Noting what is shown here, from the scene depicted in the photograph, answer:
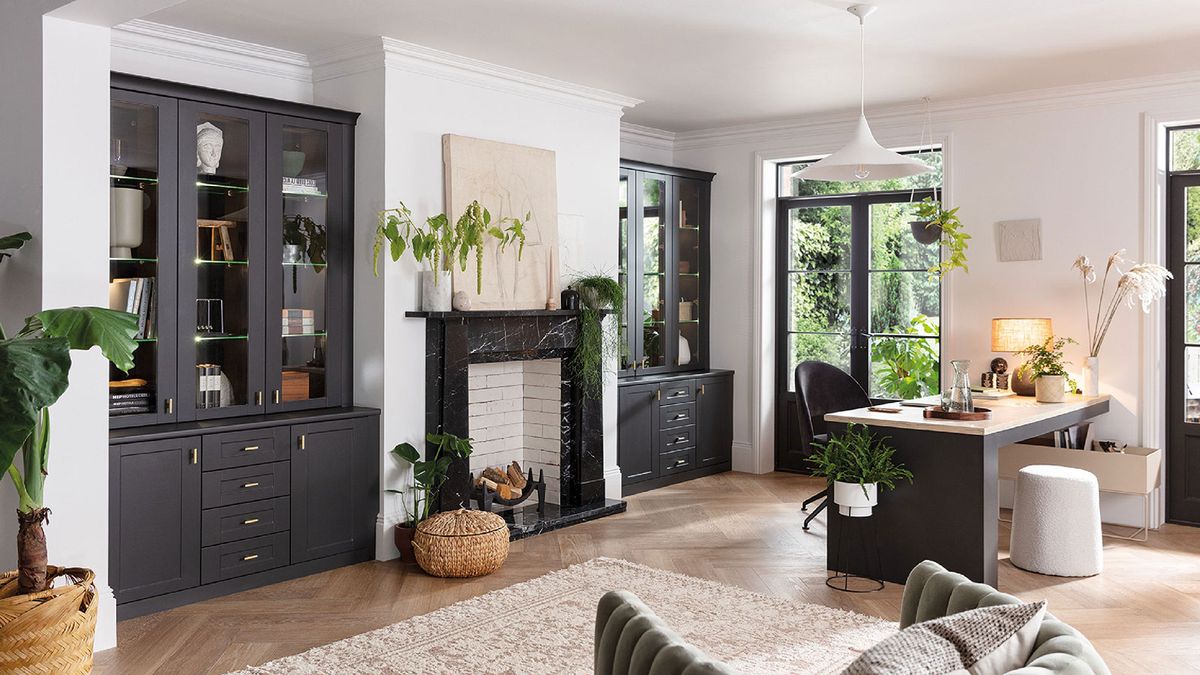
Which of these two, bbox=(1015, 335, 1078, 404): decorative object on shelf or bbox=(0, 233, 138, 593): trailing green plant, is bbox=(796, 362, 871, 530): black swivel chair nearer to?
bbox=(1015, 335, 1078, 404): decorative object on shelf

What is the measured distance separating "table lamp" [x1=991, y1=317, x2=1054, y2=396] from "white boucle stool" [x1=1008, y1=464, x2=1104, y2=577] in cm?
122

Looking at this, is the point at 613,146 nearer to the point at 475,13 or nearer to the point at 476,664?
the point at 475,13

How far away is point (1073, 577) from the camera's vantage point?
16.5 ft

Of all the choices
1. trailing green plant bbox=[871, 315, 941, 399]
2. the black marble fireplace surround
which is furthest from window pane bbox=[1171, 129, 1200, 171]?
the black marble fireplace surround

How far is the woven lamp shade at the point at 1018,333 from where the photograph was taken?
20.2 feet

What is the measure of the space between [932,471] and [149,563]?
3527 millimetres

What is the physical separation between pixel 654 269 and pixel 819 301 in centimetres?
133

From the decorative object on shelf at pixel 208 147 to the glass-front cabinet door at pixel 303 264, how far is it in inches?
10.3

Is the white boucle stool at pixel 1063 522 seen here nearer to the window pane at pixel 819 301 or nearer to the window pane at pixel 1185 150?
the window pane at pixel 1185 150

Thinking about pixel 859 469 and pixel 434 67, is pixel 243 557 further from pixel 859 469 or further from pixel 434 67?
pixel 859 469

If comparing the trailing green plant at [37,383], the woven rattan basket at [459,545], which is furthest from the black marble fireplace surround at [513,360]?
the trailing green plant at [37,383]

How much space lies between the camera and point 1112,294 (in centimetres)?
622

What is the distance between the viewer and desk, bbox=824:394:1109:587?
4.62m

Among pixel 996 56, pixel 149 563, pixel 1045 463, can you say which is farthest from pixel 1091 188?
pixel 149 563
